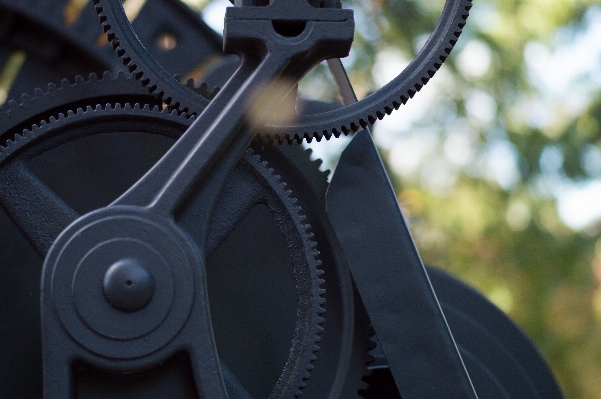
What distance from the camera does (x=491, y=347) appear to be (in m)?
2.08

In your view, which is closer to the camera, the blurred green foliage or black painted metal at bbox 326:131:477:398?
black painted metal at bbox 326:131:477:398

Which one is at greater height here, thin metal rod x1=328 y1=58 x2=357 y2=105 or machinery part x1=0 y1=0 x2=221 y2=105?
machinery part x1=0 y1=0 x2=221 y2=105

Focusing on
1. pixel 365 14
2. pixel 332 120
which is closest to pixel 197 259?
pixel 332 120

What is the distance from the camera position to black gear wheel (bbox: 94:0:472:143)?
1457 millimetres

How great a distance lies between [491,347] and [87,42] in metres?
1.51

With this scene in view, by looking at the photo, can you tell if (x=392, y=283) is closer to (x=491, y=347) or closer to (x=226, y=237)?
(x=226, y=237)

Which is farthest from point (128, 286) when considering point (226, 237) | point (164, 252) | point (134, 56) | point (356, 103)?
point (356, 103)

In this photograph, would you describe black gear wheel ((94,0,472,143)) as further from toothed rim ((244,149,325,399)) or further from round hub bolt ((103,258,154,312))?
round hub bolt ((103,258,154,312))

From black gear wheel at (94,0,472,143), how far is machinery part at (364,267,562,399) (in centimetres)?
79

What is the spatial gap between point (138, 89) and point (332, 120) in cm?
49

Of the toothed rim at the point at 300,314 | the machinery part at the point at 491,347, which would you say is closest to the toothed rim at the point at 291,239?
the toothed rim at the point at 300,314

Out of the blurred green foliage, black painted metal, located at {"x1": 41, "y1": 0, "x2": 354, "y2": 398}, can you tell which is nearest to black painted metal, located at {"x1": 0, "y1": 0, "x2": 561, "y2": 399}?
black painted metal, located at {"x1": 41, "y1": 0, "x2": 354, "y2": 398}

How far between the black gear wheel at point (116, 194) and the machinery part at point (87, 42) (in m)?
0.77

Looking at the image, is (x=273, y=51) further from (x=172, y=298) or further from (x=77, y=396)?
(x=77, y=396)
